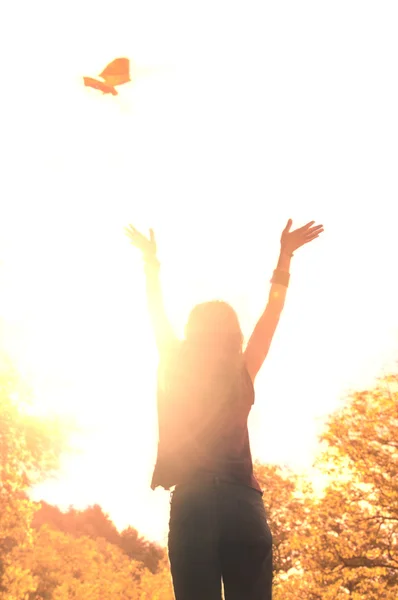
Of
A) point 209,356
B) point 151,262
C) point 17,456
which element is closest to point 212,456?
point 209,356

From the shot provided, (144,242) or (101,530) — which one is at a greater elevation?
(101,530)

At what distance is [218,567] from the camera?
205 centimetres

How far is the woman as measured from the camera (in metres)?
2.05

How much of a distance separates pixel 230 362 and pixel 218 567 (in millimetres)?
953

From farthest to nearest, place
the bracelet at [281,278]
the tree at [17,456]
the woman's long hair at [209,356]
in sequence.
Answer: the tree at [17,456]
the bracelet at [281,278]
the woman's long hair at [209,356]

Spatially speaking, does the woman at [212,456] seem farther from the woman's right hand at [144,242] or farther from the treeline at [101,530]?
the treeline at [101,530]

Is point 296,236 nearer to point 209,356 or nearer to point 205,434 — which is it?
point 209,356

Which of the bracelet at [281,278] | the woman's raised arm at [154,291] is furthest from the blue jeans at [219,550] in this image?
the bracelet at [281,278]

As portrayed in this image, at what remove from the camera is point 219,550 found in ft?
6.77

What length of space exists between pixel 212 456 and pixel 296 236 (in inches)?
73.6

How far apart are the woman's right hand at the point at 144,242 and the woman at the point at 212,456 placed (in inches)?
27.5

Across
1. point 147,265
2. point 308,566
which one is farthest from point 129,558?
point 147,265

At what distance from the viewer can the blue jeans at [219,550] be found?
6.66ft

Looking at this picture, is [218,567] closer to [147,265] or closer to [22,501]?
[147,265]
